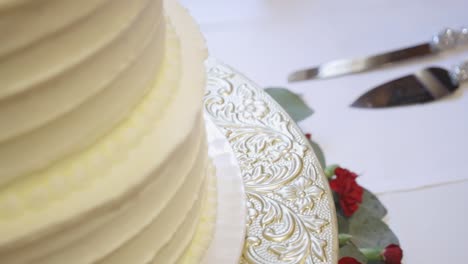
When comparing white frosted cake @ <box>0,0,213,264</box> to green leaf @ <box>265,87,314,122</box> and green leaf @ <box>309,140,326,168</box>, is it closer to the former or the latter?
green leaf @ <box>309,140,326,168</box>

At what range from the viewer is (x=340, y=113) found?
4.94 ft

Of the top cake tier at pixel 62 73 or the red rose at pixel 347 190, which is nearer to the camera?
the top cake tier at pixel 62 73

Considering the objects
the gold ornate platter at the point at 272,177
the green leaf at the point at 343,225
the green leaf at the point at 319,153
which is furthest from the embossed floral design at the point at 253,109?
the green leaf at the point at 343,225

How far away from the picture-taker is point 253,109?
1313 millimetres

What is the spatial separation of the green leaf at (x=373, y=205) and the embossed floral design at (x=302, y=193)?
0.17 m

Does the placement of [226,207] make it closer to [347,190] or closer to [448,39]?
[347,190]

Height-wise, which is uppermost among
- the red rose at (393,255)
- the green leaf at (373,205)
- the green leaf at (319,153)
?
the green leaf at (319,153)

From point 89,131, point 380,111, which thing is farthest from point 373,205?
point 89,131

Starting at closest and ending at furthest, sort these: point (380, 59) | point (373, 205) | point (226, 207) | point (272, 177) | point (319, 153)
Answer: point (226, 207), point (272, 177), point (373, 205), point (319, 153), point (380, 59)

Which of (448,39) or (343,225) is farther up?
(448,39)

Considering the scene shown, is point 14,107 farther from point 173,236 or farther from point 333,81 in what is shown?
point 333,81

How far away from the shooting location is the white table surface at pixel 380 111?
1.29 metres

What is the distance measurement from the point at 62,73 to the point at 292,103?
3.33 ft

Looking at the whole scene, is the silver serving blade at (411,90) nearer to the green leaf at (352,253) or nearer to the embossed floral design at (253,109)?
the embossed floral design at (253,109)
